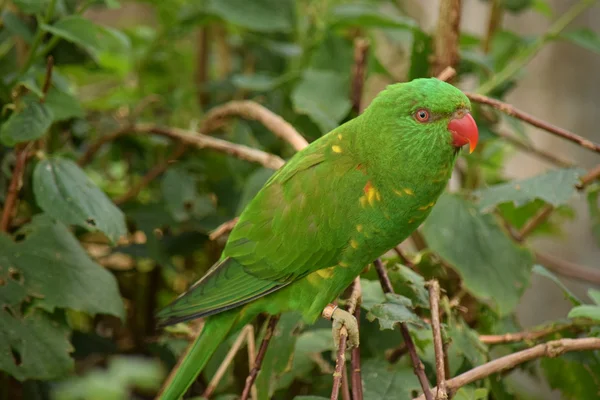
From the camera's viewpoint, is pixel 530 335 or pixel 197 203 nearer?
pixel 530 335

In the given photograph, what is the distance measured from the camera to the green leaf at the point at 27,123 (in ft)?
4.14

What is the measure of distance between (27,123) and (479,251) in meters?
0.99

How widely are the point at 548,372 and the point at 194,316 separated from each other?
29.8 inches

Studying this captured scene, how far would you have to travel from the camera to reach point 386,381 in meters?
1.15

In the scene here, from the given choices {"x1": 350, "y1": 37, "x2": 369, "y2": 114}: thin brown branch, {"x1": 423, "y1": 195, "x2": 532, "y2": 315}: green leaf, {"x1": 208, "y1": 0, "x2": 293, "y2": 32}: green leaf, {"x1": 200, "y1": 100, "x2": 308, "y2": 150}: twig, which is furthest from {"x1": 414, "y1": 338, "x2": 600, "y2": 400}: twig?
{"x1": 208, "y1": 0, "x2": 293, "y2": 32}: green leaf

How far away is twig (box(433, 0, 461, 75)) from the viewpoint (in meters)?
1.55

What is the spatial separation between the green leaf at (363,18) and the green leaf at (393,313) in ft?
3.04

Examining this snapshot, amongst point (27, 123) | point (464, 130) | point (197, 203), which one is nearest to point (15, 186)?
point (27, 123)

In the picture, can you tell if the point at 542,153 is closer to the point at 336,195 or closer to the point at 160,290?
the point at 336,195

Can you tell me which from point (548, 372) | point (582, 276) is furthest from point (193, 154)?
point (582, 276)

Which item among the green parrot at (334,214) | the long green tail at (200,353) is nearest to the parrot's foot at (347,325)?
the green parrot at (334,214)

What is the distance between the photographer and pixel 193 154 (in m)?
1.89

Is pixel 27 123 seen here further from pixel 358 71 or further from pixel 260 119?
pixel 358 71

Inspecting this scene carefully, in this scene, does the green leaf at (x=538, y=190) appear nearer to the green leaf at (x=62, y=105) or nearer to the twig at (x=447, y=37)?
the twig at (x=447, y=37)
